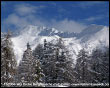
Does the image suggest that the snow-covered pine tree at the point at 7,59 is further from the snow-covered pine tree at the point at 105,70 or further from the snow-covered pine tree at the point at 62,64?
the snow-covered pine tree at the point at 105,70

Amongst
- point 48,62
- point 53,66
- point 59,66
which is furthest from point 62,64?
point 48,62

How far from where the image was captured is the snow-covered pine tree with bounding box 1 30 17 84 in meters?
41.1

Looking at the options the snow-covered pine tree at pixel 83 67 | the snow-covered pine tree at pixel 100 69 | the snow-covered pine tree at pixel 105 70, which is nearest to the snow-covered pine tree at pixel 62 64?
the snow-covered pine tree at pixel 83 67

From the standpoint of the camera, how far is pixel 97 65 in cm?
5934

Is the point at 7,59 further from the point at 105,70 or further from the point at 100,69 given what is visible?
the point at 105,70

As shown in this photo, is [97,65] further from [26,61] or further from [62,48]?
[26,61]

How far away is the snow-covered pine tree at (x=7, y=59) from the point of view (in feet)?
135

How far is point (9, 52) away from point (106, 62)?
27.4 metres

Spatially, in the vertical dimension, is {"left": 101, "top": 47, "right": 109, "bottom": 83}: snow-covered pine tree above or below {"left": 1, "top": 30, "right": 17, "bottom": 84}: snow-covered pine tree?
below

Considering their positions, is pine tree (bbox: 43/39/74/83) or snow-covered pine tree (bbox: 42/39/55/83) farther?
snow-covered pine tree (bbox: 42/39/55/83)

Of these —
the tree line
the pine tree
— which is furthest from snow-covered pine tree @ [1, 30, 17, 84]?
the pine tree

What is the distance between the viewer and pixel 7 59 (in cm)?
4172

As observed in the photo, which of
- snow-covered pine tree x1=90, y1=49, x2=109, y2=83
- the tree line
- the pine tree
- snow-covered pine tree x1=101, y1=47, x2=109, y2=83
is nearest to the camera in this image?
the tree line

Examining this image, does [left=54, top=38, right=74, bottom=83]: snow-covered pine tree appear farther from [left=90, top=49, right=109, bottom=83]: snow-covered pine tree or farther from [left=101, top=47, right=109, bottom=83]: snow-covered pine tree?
[left=101, top=47, right=109, bottom=83]: snow-covered pine tree
